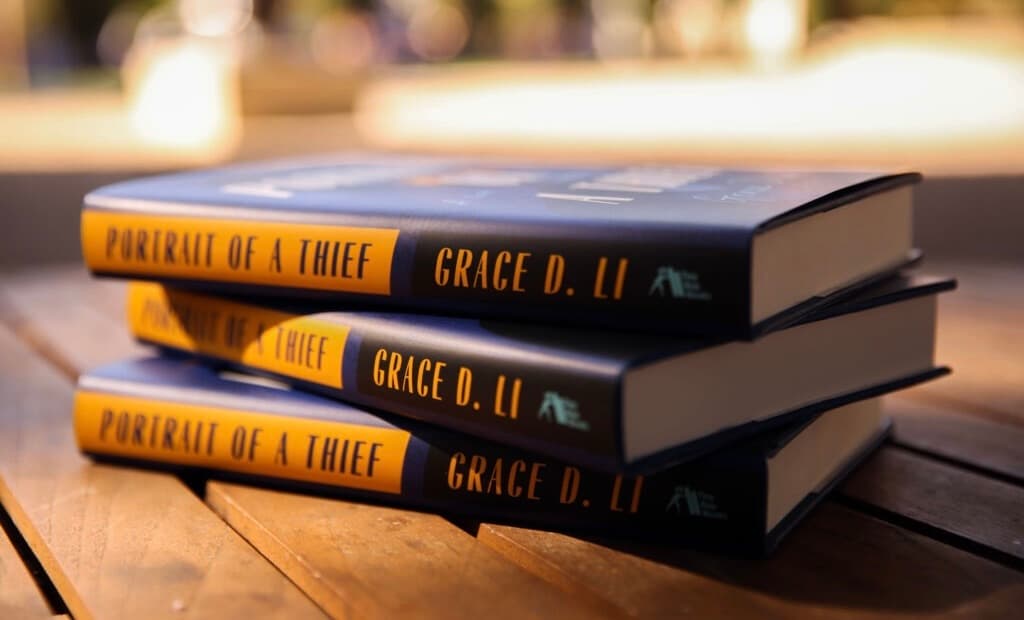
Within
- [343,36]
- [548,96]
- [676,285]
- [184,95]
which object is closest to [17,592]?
[676,285]

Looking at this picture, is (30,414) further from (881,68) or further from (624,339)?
(881,68)

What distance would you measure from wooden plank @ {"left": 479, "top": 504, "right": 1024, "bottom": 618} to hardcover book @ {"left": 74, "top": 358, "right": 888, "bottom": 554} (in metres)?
0.01

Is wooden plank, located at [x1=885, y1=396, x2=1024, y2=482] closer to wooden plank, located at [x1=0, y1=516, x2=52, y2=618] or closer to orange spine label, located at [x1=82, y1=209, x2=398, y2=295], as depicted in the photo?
orange spine label, located at [x1=82, y1=209, x2=398, y2=295]

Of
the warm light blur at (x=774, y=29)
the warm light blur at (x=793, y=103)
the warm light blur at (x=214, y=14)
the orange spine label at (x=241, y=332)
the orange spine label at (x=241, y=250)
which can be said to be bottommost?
the warm light blur at (x=793, y=103)

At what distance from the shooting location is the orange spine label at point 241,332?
0.54m

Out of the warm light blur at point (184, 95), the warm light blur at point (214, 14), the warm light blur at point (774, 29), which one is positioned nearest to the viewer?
the warm light blur at point (184, 95)

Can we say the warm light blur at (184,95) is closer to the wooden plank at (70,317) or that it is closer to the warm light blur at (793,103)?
the warm light blur at (793,103)

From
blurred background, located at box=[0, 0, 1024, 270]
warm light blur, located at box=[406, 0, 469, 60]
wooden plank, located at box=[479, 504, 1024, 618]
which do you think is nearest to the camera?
wooden plank, located at box=[479, 504, 1024, 618]

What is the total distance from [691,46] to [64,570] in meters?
10.6

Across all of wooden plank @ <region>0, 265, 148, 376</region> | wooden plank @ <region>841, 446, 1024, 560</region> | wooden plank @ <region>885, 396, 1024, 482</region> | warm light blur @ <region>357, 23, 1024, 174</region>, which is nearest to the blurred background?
warm light blur @ <region>357, 23, 1024, 174</region>

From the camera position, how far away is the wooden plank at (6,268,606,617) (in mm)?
411

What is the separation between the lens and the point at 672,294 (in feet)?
1.40

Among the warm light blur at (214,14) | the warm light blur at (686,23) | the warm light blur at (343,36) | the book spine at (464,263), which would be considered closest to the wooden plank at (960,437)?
the book spine at (464,263)

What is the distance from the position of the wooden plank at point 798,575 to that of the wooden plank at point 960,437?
0.13 metres
